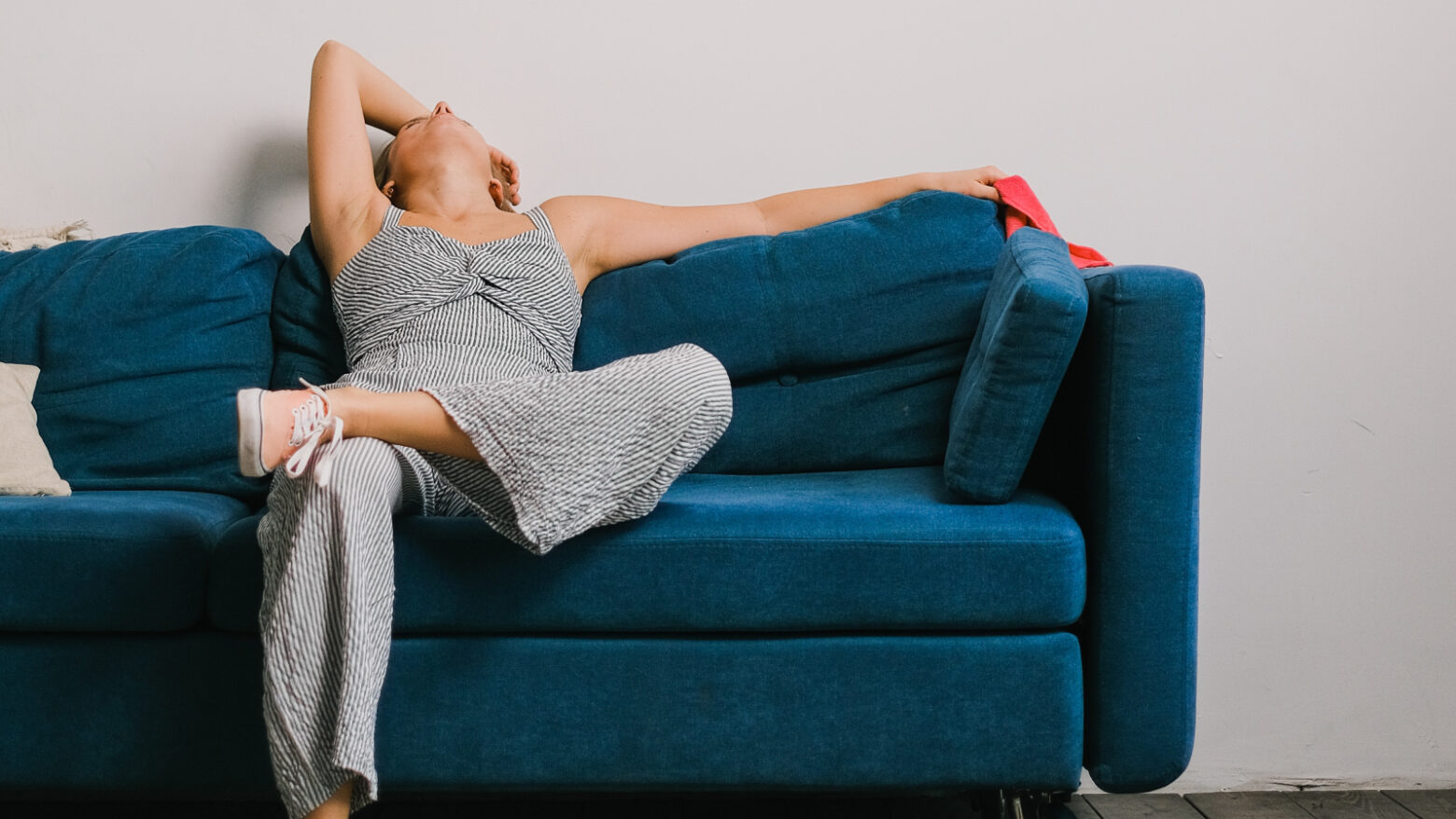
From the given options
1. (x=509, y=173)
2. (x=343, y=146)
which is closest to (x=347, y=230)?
(x=343, y=146)

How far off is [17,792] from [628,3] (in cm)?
171

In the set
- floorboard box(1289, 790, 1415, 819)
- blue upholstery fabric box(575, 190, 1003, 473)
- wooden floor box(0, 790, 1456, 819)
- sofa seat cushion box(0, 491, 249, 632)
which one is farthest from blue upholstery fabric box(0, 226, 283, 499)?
floorboard box(1289, 790, 1415, 819)

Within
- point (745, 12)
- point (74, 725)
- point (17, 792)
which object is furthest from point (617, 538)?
point (745, 12)

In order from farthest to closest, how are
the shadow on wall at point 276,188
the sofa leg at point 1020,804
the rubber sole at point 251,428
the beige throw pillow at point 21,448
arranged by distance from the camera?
the shadow on wall at point 276,188
the beige throw pillow at point 21,448
the sofa leg at point 1020,804
the rubber sole at point 251,428

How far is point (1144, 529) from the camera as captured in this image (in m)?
1.24

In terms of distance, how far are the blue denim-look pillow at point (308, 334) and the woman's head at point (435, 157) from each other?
221 millimetres

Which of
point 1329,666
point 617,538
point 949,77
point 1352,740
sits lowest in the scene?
point 1352,740

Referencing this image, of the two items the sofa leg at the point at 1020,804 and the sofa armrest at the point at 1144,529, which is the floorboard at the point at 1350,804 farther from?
the sofa armrest at the point at 1144,529

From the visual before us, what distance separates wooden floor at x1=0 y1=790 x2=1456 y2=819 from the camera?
164 cm

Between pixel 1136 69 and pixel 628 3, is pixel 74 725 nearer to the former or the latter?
pixel 628 3

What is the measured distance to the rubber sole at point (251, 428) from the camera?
1043 millimetres

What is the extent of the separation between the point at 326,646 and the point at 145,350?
3.11 ft

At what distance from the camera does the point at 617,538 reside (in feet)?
3.97

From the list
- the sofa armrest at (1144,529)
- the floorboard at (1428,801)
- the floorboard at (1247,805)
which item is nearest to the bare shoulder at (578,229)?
the sofa armrest at (1144,529)
